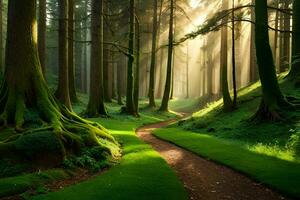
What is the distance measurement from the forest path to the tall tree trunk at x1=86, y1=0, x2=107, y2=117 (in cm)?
1157

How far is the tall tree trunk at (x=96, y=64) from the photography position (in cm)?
2420

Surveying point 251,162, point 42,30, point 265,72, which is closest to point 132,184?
point 251,162

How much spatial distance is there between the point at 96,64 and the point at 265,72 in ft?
38.3

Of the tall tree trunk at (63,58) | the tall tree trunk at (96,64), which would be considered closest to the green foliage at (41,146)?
the tall tree trunk at (63,58)

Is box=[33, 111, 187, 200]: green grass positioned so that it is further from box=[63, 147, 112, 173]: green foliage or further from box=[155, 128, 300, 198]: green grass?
box=[155, 128, 300, 198]: green grass

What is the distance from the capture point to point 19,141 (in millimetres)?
9867

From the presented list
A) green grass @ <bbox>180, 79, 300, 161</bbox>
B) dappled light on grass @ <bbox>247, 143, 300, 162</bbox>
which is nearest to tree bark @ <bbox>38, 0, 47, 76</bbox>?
green grass @ <bbox>180, 79, 300, 161</bbox>

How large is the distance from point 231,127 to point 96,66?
1028 cm

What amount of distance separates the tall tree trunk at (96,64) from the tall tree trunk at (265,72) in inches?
416

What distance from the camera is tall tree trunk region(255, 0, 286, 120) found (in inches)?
661

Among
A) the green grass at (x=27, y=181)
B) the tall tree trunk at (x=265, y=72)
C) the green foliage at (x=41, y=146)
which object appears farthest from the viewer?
the tall tree trunk at (x=265, y=72)

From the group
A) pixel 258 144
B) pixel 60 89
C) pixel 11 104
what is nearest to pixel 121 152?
pixel 11 104

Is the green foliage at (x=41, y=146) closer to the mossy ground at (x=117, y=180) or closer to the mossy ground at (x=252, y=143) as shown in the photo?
the mossy ground at (x=117, y=180)

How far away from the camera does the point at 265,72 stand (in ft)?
55.7
